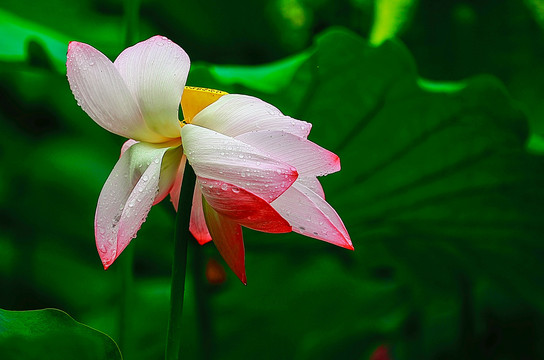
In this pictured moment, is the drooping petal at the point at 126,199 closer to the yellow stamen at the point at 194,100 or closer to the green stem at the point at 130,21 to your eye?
the yellow stamen at the point at 194,100

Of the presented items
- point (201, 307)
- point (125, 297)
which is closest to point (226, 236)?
point (125, 297)

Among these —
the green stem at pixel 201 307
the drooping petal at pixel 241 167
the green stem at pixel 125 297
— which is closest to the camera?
the drooping petal at pixel 241 167

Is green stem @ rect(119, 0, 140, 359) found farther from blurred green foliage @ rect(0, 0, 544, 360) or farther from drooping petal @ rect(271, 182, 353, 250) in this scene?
drooping petal @ rect(271, 182, 353, 250)

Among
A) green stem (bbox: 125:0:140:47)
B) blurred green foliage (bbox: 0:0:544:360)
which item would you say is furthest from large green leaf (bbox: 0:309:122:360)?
green stem (bbox: 125:0:140:47)

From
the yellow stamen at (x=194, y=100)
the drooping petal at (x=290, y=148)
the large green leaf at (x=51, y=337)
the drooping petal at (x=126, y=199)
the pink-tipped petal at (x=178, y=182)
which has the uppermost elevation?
the drooping petal at (x=290, y=148)

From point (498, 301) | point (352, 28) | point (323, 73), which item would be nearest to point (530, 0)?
point (352, 28)

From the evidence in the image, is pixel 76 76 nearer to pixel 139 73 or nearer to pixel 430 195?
pixel 139 73

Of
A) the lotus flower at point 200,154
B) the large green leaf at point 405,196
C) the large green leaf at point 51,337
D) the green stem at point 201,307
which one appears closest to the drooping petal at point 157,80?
the lotus flower at point 200,154
